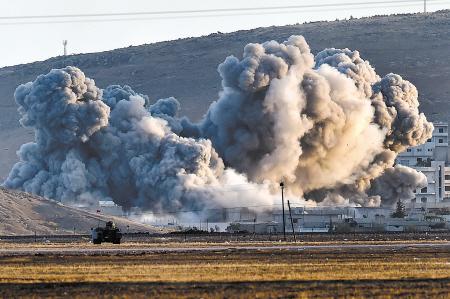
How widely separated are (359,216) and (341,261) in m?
102

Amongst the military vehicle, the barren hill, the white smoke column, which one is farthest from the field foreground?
the white smoke column

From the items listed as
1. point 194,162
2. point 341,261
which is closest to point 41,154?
point 194,162

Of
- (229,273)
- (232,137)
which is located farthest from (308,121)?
(229,273)

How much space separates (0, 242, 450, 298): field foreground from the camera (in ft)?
171

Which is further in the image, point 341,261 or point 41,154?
point 41,154

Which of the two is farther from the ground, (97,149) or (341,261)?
(97,149)

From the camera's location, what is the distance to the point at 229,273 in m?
63.8

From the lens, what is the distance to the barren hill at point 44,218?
162375 mm

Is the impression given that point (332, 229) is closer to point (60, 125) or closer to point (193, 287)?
point (60, 125)

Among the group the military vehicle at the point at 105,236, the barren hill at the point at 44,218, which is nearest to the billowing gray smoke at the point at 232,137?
the barren hill at the point at 44,218

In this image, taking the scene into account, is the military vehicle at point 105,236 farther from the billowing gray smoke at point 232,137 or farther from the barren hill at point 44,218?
the billowing gray smoke at point 232,137

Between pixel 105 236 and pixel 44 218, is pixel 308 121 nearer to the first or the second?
pixel 44 218

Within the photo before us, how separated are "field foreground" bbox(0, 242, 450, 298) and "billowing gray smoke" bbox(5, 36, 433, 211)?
86.6 metres

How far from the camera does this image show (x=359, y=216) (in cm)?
17662
